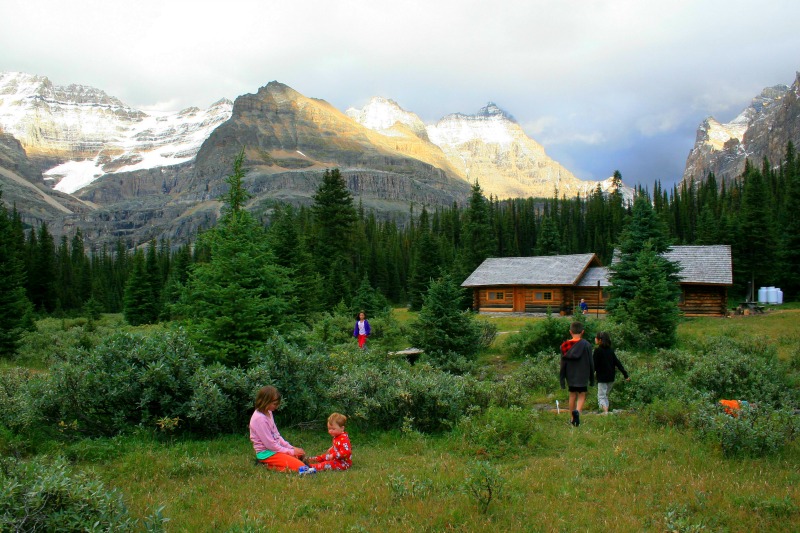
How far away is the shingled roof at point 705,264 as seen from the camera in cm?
3825

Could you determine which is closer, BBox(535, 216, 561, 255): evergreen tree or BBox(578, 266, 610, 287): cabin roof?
BBox(578, 266, 610, 287): cabin roof

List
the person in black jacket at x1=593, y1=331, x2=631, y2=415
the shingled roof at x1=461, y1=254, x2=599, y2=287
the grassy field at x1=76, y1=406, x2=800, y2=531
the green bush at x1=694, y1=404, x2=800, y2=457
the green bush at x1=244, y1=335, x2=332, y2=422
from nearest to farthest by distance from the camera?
the grassy field at x1=76, y1=406, x2=800, y2=531 → the green bush at x1=694, y1=404, x2=800, y2=457 → the green bush at x1=244, y1=335, x2=332, y2=422 → the person in black jacket at x1=593, y1=331, x2=631, y2=415 → the shingled roof at x1=461, y1=254, x2=599, y2=287

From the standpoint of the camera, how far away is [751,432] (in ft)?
23.9

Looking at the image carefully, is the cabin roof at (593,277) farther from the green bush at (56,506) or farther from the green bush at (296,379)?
the green bush at (56,506)

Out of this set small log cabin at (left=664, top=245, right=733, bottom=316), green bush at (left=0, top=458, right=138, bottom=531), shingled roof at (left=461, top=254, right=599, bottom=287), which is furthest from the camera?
shingled roof at (left=461, top=254, right=599, bottom=287)

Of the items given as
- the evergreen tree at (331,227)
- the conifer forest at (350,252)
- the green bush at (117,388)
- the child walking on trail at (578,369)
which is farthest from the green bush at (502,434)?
the evergreen tree at (331,227)

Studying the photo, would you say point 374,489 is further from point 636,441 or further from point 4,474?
point 636,441

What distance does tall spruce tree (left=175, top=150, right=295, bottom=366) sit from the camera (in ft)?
45.0

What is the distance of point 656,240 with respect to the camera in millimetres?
33125

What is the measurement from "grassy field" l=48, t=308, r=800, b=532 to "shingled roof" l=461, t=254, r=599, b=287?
36.3 meters

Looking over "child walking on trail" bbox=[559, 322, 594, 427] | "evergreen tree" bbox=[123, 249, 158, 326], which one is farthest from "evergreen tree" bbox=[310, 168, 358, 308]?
"child walking on trail" bbox=[559, 322, 594, 427]

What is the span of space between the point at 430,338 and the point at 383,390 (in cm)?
1014

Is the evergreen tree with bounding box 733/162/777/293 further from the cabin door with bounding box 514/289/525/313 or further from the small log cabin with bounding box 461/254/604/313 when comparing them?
the cabin door with bounding box 514/289/525/313

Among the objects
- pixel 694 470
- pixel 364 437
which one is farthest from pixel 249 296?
pixel 694 470
